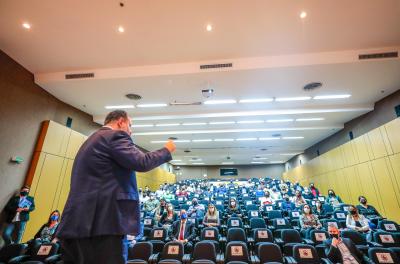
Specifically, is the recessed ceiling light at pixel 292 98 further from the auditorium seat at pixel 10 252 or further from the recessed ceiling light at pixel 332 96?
the auditorium seat at pixel 10 252

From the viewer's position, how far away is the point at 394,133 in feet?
24.2

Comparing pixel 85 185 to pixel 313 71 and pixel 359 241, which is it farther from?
pixel 313 71

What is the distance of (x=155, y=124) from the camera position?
10.6 meters

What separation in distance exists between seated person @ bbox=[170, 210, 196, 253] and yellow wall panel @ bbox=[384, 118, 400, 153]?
7165 mm

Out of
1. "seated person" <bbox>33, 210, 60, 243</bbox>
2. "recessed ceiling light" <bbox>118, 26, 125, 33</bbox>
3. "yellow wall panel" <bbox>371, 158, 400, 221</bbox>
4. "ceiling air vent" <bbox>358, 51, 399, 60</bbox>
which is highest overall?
"recessed ceiling light" <bbox>118, 26, 125, 33</bbox>

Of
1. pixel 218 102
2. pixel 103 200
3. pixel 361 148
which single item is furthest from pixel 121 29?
pixel 361 148

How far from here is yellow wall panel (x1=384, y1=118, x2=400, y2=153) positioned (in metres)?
7.24

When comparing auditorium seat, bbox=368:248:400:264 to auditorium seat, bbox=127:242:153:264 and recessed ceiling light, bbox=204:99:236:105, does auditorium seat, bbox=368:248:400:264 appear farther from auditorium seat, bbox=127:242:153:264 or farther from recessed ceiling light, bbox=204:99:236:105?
recessed ceiling light, bbox=204:99:236:105

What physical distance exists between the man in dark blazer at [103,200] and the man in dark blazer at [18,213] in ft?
20.3

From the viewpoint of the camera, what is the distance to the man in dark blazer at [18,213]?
5.56m

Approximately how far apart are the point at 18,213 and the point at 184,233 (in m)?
4.27

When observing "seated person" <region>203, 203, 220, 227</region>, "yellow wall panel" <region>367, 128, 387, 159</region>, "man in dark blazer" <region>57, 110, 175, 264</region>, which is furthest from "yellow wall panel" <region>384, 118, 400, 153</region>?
"man in dark blazer" <region>57, 110, 175, 264</region>

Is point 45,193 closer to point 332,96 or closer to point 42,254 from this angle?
point 42,254

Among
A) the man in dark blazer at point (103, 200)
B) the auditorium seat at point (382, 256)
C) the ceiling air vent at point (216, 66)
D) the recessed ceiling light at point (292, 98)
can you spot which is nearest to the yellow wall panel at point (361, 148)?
the recessed ceiling light at point (292, 98)
